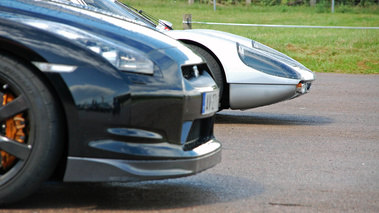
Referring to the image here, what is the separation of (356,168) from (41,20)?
2660mm

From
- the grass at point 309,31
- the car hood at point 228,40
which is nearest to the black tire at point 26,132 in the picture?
the car hood at point 228,40

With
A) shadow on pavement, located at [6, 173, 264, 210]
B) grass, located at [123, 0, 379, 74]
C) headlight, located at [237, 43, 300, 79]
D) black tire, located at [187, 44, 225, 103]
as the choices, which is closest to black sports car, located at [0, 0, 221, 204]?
shadow on pavement, located at [6, 173, 264, 210]

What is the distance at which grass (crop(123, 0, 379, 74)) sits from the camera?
46.4 feet

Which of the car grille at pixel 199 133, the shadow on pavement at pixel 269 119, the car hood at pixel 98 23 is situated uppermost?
the car hood at pixel 98 23

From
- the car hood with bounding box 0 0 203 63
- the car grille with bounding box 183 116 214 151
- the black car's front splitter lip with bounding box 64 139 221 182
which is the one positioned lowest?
the black car's front splitter lip with bounding box 64 139 221 182

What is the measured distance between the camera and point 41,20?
3.29 m

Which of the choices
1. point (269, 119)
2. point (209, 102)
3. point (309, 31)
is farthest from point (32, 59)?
point (309, 31)

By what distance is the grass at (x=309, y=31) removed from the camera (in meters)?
14.2

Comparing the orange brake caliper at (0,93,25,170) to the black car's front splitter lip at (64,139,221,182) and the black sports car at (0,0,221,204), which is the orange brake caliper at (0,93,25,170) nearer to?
the black sports car at (0,0,221,204)

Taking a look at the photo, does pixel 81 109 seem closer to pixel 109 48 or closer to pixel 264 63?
pixel 109 48

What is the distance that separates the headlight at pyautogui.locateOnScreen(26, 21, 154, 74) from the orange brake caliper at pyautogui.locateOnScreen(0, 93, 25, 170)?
0.49 metres

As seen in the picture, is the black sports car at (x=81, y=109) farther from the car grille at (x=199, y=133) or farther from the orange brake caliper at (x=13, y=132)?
the car grille at (x=199, y=133)

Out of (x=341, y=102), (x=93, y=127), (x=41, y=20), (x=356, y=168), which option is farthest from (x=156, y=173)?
(x=341, y=102)

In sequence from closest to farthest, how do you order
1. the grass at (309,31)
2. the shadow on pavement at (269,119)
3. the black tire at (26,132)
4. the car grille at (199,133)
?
the black tire at (26,132), the car grille at (199,133), the shadow on pavement at (269,119), the grass at (309,31)
